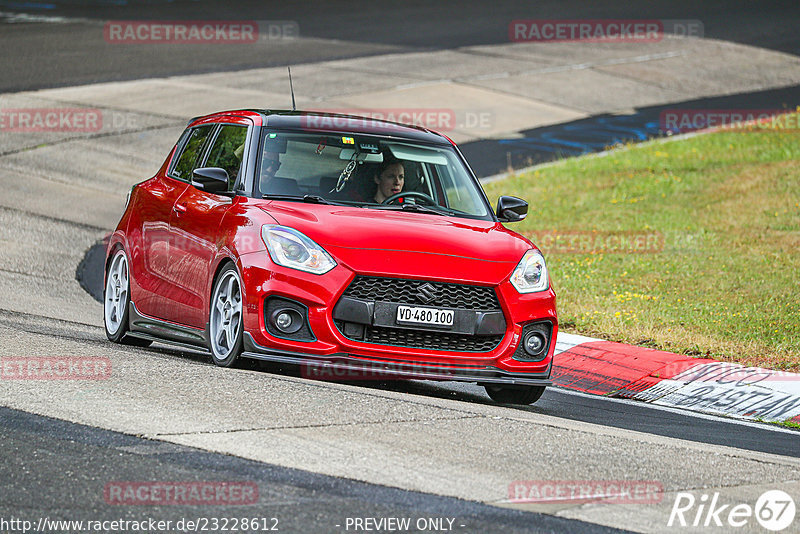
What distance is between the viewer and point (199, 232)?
8750 mm

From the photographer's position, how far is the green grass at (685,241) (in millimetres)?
11656

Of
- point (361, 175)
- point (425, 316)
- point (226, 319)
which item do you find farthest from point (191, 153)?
point (425, 316)

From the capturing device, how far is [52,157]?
19750 mm

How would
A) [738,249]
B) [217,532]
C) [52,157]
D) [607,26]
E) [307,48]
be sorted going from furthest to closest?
[607,26] → [307,48] → [52,157] → [738,249] → [217,532]

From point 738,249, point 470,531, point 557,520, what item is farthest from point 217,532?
point 738,249

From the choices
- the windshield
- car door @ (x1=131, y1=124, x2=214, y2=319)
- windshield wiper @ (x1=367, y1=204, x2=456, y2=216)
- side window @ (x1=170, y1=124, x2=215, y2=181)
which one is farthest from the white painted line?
side window @ (x1=170, y1=124, x2=215, y2=181)

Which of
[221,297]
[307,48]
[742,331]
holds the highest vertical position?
[307,48]

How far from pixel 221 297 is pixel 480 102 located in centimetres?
1824

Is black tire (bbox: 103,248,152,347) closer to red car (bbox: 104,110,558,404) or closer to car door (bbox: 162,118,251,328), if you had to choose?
red car (bbox: 104,110,558,404)

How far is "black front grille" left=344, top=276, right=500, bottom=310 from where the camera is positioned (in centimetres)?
784

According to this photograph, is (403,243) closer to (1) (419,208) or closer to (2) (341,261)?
(2) (341,261)

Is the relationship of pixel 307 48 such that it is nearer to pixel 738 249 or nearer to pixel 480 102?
pixel 480 102

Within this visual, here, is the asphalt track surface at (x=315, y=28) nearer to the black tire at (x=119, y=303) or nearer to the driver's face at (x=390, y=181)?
the black tire at (x=119, y=303)

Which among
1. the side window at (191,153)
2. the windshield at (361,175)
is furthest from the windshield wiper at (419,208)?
the side window at (191,153)
